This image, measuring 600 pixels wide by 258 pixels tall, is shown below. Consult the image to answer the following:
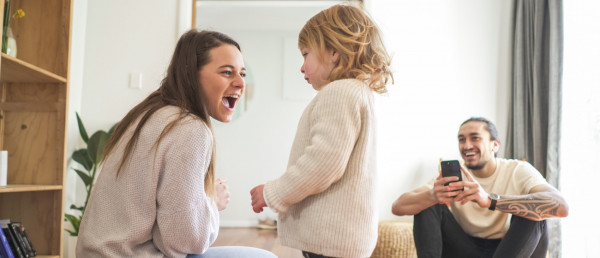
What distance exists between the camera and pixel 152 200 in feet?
3.78

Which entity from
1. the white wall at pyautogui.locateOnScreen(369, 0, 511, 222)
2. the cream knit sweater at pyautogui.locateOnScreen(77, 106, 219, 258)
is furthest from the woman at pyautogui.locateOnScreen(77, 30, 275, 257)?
the white wall at pyautogui.locateOnScreen(369, 0, 511, 222)

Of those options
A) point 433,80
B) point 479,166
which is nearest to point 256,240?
point 433,80

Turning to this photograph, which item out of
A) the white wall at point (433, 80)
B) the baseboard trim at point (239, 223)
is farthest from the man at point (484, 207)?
the baseboard trim at point (239, 223)

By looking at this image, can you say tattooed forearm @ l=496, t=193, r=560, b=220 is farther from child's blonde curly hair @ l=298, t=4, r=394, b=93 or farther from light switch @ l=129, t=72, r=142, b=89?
light switch @ l=129, t=72, r=142, b=89

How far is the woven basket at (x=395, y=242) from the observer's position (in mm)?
3225

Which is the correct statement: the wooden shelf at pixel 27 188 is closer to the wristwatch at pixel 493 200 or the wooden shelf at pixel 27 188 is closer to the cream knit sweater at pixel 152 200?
the cream knit sweater at pixel 152 200

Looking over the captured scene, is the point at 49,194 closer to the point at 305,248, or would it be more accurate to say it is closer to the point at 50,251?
the point at 50,251

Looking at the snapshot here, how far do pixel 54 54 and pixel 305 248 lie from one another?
5.16 feet

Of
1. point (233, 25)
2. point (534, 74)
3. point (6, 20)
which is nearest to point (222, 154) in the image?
point (233, 25)

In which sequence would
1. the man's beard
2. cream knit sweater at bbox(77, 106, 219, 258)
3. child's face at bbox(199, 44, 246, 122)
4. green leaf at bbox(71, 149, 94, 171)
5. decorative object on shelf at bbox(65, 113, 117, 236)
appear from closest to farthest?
1. cream knit sweater at bbox(77, 106, 219, 258)
2. child's face at bbox(199, 44, 246, 122)
3. the man's beard
4. decorative object on shelf at bbox(65, 113, 117, 236)
5. green leaf at bbox(71, 149, 94, 171)

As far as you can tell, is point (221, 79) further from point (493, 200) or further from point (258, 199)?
point (493, 200)

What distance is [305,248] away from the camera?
1.31 meters

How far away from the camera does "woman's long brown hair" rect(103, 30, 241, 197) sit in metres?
1.23

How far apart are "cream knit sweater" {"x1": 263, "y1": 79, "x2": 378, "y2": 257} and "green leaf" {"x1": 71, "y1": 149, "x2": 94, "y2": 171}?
2.09 metres
